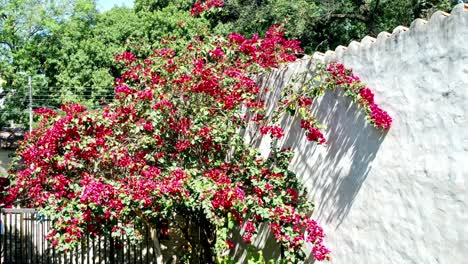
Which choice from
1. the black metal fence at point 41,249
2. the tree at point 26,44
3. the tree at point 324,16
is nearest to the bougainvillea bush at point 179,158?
the black metal fence at point 41,249

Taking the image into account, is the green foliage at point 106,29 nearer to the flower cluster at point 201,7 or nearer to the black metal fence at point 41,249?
the flower cluster at point 201,7

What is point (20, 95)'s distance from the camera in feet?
85.5

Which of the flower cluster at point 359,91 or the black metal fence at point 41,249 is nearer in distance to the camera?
the flower cluster at point 359,91

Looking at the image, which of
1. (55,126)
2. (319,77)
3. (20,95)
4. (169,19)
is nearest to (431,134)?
(319,77)

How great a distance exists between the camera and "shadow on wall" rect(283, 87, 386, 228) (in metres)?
4.68

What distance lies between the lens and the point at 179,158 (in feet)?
19.5

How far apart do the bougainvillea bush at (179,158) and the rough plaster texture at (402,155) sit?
210 millimetres

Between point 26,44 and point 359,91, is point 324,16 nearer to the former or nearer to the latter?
point 359,91

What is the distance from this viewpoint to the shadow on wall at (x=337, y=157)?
15.4 feet

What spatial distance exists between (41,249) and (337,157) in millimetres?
5613

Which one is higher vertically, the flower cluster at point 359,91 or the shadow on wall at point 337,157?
the flower cluster at point 359,91

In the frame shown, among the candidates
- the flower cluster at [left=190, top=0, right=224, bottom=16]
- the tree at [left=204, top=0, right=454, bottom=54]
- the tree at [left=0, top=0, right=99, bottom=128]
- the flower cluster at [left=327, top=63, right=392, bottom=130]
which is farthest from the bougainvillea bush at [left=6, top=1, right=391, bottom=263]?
the tree at [left=0, top=0, right=99, bottom=128]

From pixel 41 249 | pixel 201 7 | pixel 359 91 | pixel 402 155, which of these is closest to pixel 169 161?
pixel 359 91

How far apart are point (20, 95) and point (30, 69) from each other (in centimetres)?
155
